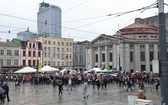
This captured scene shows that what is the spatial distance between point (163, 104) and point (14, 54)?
232 ft

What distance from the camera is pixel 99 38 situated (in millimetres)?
85500

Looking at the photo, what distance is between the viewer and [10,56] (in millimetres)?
75188

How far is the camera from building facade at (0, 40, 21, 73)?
241 ft

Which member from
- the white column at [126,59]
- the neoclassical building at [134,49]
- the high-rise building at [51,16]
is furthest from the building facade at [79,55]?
the high-rise building at [51,16]

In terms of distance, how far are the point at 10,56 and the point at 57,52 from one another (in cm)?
2025

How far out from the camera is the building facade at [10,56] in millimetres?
73438

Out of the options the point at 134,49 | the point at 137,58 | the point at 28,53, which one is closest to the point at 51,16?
the point at 28,53

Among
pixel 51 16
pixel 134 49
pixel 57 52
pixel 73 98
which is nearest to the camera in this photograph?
pixel 73 98

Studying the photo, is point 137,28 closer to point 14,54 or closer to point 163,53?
point 14,54

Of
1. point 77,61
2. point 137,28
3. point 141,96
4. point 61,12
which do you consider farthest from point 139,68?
point 141,96

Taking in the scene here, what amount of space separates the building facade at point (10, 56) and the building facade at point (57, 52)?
10.9 meters

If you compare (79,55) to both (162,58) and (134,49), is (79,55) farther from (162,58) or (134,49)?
(162,58)

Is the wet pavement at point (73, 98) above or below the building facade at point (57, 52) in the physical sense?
below

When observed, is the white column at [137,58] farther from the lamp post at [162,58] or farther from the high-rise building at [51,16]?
the lamp post at [162,58]
